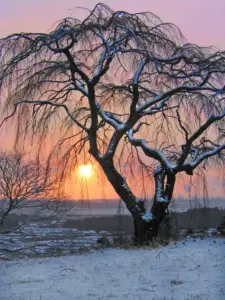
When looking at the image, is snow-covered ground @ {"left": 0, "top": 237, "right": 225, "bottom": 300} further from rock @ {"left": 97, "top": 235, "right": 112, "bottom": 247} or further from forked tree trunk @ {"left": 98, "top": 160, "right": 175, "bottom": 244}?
rock @ {"left": 97, "top": 235, "right": 112, "bottom": 247}

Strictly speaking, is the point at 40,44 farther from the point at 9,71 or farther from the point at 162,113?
the point at 162,113

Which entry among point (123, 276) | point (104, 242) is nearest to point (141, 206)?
point (104, 242)

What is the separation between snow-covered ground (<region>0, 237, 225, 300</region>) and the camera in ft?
17.4

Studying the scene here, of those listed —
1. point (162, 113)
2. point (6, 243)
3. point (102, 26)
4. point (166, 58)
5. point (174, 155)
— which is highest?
point (102, 26)

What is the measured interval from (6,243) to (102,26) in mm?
15609

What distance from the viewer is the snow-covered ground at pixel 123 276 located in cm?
531

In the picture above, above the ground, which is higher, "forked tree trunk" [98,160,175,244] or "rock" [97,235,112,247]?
"forked tree trunk" [98,160,175,244]

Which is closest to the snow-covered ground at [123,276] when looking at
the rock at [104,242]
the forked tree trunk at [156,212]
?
the forked tree trunk at [156,212]

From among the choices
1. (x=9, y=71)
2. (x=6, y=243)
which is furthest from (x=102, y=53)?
(x=6, y=243)

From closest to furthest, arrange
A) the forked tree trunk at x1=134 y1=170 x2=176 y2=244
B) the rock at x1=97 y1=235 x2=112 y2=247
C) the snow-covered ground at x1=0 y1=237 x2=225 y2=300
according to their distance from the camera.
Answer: the snow-covered ground at x1=0 y1=237 x2=225 y2=300
the forked tree trunk at x1=134 y1=170 x2=176 y2=244
the rock at x1=97 y1=235 x2=112 y2=247

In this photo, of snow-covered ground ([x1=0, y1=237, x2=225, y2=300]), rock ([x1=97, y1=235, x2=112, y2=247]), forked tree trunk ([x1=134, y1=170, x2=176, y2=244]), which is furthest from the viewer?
rock ([x1=97, y1=235, x2=112, y2=247])

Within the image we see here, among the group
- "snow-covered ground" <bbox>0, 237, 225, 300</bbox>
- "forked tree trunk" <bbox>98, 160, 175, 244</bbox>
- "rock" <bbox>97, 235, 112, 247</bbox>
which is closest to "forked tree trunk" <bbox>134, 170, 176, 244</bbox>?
"forked tree trunk" <bbox>98, 160, 175, 244</bbox>

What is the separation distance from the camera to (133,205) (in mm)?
10852

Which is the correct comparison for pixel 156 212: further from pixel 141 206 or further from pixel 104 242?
pixel 104 242
